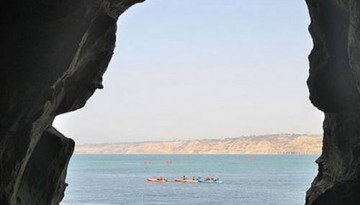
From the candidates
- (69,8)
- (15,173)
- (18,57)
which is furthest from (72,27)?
(15,173)

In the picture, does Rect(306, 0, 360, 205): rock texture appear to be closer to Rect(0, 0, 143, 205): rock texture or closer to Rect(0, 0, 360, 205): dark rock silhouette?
Rect(0, 0, 360, 205): dark rock silhouette

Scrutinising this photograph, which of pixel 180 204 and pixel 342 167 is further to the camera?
pixel 180 204

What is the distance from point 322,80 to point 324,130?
177 cm

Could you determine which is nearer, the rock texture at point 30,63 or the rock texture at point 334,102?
the rock texture at point 30,63

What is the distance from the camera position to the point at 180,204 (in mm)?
64188

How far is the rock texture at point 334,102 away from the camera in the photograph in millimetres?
12742

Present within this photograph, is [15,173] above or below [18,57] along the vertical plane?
below

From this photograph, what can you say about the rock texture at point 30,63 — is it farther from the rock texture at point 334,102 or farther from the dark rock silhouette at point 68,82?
the rock texture at point 334,102

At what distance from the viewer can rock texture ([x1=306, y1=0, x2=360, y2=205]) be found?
1274 cm

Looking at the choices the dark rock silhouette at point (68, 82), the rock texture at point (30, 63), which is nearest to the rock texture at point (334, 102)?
the dark rock silhouette at point (68, 82)

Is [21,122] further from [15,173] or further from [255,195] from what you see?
[255,195]

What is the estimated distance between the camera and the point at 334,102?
14258mm

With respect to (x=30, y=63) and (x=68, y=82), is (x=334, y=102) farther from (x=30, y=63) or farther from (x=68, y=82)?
(x=30, y=63)

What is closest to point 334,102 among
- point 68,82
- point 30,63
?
point 68,82
